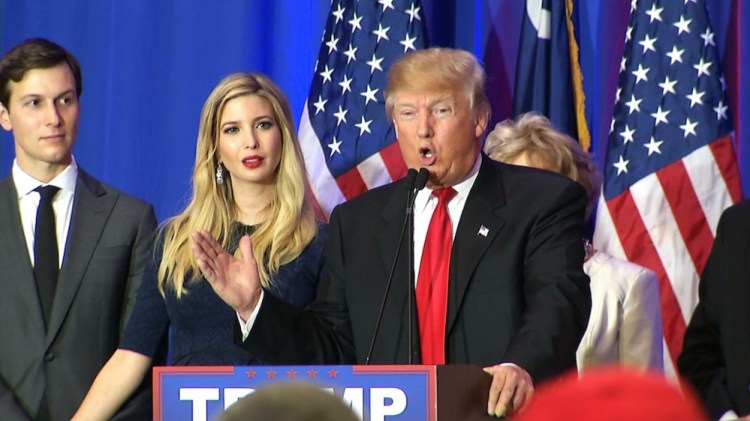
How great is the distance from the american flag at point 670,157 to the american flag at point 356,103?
2.57 feet

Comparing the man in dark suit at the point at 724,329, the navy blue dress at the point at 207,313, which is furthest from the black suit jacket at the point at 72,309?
the man in dark suit at the point at 724,329

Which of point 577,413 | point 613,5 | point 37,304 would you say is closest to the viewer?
point 577,413

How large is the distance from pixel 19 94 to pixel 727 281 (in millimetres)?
2080

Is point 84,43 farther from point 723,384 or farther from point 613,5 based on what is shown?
point 723,384

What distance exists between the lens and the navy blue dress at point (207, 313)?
312 centimetres

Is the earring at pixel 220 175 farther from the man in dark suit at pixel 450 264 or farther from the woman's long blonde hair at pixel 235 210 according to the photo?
the man in dark suit at pixel 450 264

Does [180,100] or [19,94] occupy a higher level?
[180,100]

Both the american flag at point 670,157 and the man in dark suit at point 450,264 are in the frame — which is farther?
the american flag at point 670,157

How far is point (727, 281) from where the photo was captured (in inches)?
112

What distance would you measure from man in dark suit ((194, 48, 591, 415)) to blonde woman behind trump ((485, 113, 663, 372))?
761 millimetres

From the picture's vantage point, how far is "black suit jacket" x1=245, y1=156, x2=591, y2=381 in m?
2.54

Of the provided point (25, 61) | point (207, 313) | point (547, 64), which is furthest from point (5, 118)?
point (547, 64)

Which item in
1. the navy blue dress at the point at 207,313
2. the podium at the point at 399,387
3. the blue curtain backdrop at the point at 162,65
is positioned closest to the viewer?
the podium at the point at 399,387

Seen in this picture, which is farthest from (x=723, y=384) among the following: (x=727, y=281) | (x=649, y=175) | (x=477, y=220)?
(x=649, y=175)
